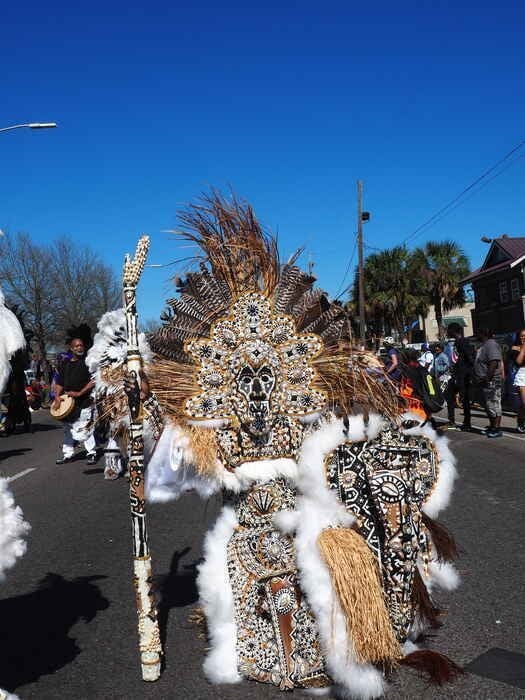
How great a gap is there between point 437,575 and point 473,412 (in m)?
12.9

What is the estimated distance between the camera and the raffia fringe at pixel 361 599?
3096mm

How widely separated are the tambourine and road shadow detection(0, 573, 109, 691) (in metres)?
4.50

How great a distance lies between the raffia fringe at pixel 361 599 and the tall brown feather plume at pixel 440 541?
23.0 inches

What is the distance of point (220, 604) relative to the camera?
359 centimetres

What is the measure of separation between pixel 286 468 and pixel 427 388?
853 centimetres

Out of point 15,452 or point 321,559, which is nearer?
point 321,559

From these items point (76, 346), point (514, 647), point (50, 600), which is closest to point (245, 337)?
point (514, 647)

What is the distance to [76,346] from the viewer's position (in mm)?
10188

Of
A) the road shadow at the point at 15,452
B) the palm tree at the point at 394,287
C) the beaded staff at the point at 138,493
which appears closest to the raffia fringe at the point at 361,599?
the beaded staff at the point at 138,493

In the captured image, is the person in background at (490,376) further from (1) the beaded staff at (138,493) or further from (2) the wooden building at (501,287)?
(2) the wooden building at (501,287)

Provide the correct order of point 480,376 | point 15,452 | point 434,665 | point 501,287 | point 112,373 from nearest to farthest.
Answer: point 434,665
point 112,373
point 480,376
point 15,452
point 501,287

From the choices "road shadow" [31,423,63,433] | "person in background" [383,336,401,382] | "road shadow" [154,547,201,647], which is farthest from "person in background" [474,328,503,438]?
"road shadow" [31,423,63,433]

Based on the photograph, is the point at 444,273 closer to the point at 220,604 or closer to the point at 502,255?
the point at 502,255

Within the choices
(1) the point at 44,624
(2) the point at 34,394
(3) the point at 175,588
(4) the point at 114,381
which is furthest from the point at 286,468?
(2) the point at 34,394
